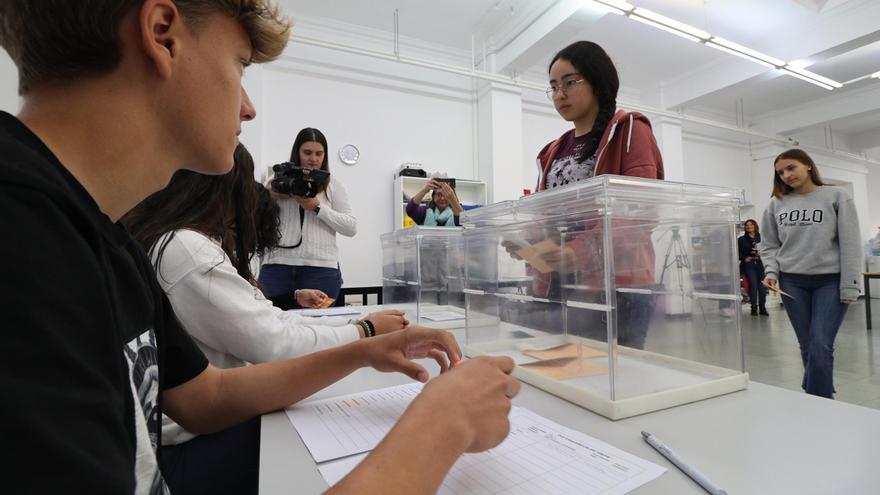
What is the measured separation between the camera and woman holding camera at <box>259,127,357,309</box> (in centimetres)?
195

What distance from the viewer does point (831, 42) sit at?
4027 millimetres

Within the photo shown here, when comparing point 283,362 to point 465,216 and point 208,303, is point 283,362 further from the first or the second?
point 465,216

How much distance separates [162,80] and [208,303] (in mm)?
488

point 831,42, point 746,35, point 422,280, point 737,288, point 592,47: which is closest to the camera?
point 737,288

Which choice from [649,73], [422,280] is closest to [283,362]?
[422,280]

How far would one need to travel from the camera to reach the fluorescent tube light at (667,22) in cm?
317

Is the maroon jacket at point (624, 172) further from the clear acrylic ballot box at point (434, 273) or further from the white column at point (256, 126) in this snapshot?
the white column at point (256, 126)

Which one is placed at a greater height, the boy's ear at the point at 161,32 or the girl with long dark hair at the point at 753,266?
the boy's ear at the point at 161,32

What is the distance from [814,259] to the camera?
7.01 ft

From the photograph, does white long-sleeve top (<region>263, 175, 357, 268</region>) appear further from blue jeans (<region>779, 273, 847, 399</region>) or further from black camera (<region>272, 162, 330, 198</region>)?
blue jeans (<region>779, 273, 847, 399</region>)

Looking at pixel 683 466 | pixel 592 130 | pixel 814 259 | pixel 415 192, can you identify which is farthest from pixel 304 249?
pixel 814 259

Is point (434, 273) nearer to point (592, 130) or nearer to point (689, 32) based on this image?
point (592, 130)

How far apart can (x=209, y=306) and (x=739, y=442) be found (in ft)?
2.82

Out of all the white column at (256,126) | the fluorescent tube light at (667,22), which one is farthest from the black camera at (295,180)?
the fluorescent tube light at (667,22)
